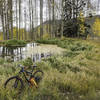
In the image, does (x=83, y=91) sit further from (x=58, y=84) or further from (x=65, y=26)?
(x=65, y=26)

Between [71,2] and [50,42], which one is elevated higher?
[71,2]

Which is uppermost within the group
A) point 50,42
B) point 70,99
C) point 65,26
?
point 65,26

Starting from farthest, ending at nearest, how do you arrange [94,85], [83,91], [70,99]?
[94,85], [83,91], [70,99]

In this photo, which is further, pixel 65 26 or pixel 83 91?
pixel 65 26

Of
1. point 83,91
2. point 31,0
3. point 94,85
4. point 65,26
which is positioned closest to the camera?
point 83,91

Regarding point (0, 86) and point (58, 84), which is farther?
point (58, 84)

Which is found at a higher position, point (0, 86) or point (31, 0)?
point (31, 0)

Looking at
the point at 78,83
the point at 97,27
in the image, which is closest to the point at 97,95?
the point at 78,83

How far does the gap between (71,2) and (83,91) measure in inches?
858

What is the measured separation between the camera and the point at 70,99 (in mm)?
2223

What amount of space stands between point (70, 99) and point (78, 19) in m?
22.0

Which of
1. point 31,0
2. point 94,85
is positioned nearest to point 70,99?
point 94,85

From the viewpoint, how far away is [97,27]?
125ft

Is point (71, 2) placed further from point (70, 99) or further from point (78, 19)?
point (70, 99)
